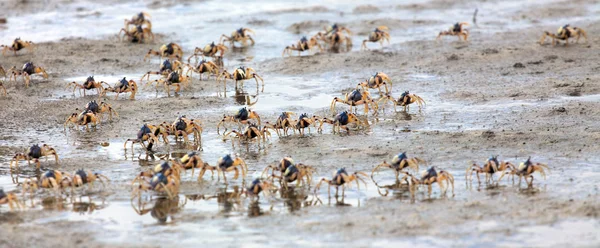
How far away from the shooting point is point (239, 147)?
13922 mm

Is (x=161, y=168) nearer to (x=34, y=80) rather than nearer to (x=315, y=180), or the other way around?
(x=315, y=180)

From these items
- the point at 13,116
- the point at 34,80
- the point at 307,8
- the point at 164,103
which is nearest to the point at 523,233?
the point at 164,103

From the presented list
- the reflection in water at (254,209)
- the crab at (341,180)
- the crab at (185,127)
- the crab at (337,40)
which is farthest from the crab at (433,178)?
the crab at (337,40)

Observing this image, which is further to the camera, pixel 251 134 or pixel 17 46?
pixel 17 46

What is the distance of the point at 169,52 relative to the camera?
2070 centimetres

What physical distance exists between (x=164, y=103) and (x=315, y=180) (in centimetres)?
540

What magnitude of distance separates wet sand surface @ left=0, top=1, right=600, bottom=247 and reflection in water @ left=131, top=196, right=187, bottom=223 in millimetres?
32

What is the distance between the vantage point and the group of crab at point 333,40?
20794 mm

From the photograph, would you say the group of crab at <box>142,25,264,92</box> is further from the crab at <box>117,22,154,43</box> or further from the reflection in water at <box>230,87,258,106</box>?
the crab at <box>117,22,154,43</box>

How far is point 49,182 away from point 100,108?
13.1 feet

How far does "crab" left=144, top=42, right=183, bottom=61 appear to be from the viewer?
20.6 m

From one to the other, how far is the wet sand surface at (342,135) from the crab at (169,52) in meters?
0.44

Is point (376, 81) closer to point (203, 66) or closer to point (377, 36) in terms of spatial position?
point (203, 66)

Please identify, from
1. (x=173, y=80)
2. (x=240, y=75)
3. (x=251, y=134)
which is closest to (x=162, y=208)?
(x=251, y=134)
